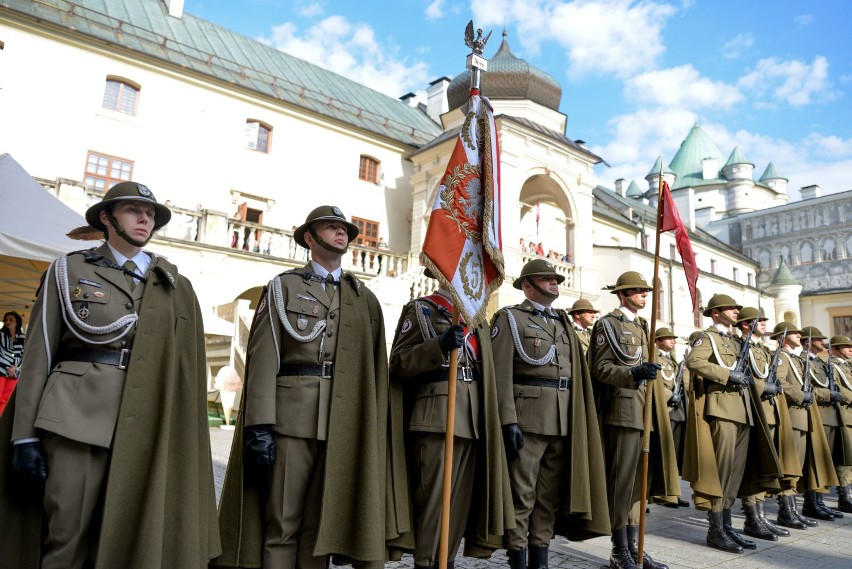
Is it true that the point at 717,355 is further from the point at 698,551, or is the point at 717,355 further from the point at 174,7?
the point at 174,7

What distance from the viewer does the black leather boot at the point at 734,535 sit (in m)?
5.98

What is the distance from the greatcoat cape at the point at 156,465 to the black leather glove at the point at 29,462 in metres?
0.17

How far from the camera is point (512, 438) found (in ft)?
14.4

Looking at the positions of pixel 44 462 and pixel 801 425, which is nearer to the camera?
pixel 44 462

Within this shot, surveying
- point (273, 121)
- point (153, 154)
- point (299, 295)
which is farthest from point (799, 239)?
point (299, 295)

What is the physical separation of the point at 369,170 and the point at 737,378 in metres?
23.1

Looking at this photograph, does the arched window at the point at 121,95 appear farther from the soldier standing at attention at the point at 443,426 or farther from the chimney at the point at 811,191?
the chimney at the point at 811,191

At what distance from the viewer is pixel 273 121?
2498cm

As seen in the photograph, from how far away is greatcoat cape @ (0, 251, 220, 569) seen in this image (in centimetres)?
287

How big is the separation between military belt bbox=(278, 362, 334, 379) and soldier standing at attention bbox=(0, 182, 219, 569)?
0.54m

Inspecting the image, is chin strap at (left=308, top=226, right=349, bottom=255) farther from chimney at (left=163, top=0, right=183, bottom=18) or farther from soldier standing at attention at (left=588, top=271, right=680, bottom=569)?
chimney at (left=163, top=0, right=183, bottom=18)

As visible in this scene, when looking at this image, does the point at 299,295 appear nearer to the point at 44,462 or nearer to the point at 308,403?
the point at 308,403

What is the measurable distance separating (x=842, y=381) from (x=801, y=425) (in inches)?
94.0

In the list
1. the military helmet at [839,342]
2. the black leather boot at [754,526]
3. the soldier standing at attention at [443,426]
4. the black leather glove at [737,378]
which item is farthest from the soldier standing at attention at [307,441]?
the military helmet at [839,342]
